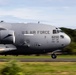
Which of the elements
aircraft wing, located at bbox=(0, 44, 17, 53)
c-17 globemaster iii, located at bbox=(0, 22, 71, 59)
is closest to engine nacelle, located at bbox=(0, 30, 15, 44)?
c-17 globemaster iii, located at bbox=(0, 22, 71, 59)

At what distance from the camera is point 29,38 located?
37.2 m

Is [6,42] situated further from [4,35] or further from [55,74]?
[55,74]

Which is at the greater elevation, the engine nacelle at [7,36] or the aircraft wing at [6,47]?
the engine nacelle at [7,36]

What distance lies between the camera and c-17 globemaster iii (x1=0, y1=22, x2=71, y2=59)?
121 feet

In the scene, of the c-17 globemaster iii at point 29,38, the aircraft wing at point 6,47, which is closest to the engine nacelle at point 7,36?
the c-17 globemaster iii at point 29,38

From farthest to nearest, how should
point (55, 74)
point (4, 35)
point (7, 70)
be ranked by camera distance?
1. point (4, 35)
2. point (55, 74)
3. point (7, 70)

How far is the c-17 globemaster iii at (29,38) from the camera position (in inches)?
1457

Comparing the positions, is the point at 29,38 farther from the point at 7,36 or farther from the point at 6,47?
the point at 6,47

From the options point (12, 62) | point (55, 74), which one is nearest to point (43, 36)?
point (55, 74)

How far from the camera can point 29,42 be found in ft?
123

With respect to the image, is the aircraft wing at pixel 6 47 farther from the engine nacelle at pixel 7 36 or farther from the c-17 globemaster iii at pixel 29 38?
the engine nacelle at pixel 7 36

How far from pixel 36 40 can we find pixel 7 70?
21.2 metres

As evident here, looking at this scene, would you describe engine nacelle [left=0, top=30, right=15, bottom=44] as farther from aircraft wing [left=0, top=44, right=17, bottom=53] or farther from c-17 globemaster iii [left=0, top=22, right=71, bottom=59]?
aircraft wing [left=0, top=44, right=17, bottom=53]

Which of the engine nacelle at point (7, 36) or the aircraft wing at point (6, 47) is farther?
the aircraft wing at point (6, 47)
